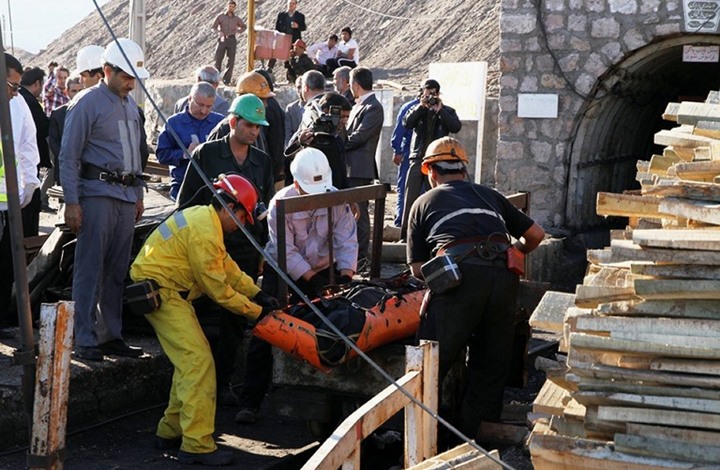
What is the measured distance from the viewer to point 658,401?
4.71 meters

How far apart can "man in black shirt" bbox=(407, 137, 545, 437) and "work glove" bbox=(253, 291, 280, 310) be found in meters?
0.84

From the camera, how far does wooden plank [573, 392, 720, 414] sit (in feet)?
15.3

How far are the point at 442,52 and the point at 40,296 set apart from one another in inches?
968

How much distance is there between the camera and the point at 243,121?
28.0 feet

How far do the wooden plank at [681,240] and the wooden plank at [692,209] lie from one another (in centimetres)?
15

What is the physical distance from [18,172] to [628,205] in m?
4.44

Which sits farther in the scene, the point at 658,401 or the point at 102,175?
the point at 102,175

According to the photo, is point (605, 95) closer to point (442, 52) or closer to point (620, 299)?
point (620, 299)

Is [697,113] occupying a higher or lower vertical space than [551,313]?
higher

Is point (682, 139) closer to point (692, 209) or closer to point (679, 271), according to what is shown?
point (692, 209)

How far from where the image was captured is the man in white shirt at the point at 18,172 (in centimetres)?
858

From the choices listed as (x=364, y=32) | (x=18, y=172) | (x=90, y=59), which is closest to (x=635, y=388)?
(x=18, y=172)

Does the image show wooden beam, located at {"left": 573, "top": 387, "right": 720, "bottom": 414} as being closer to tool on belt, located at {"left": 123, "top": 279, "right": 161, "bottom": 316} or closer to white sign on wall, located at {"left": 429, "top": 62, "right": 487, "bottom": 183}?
tool on belt, located at {"left": 123, "top": 279, "right": 161, "bottom": 316}

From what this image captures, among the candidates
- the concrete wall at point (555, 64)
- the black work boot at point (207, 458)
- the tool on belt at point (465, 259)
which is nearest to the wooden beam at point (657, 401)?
the tool on belt at point (465, 259)
